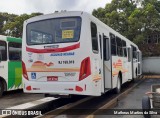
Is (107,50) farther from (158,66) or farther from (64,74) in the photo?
(158,66)

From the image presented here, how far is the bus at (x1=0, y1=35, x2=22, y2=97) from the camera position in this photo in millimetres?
12898

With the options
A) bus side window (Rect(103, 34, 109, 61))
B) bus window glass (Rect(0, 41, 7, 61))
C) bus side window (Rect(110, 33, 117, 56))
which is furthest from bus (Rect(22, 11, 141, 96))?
bus window glass (Rect(0, 41, 7, 61))

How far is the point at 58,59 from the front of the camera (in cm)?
897

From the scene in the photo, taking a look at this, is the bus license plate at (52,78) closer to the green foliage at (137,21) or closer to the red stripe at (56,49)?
the red stripe at (56,49)

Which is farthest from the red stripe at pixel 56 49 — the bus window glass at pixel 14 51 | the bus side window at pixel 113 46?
the bus window glass at pixel 14 51

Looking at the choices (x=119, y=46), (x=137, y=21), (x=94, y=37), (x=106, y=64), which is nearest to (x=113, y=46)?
(x=119, y=46)

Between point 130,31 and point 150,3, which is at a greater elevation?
point 150,3

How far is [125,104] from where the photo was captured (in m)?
10.7

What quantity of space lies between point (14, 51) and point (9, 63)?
2.58 feet

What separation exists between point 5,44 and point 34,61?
431 cm

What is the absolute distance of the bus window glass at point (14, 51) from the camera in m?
13.5

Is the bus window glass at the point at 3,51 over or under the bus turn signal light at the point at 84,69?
over

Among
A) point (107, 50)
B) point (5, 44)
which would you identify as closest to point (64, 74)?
point (107, 50)

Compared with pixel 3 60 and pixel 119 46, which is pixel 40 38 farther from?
pixel 119 46
